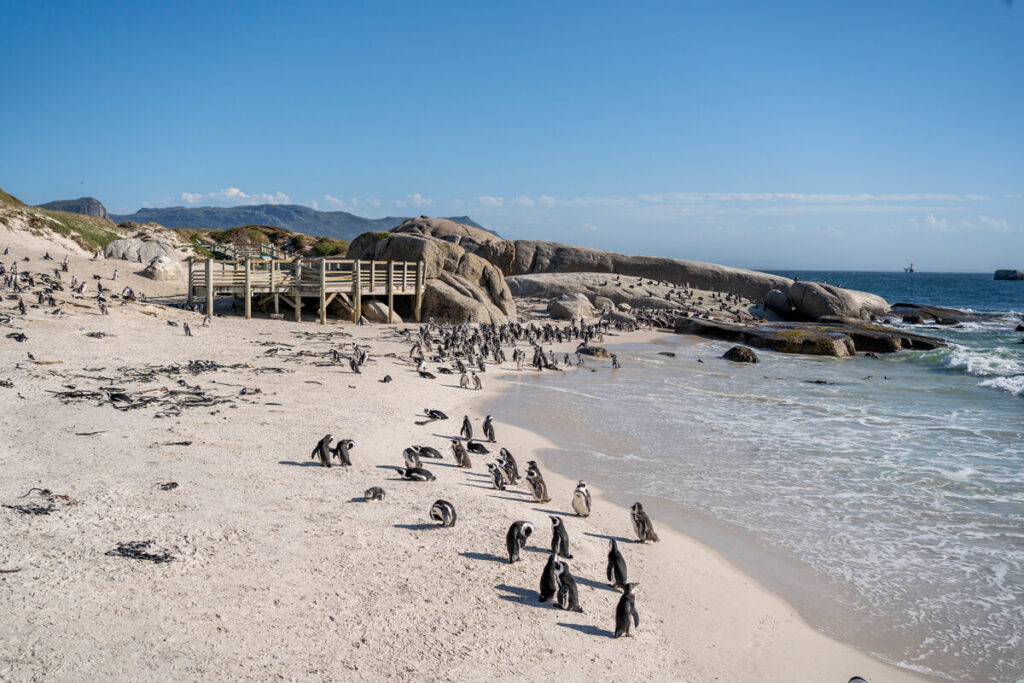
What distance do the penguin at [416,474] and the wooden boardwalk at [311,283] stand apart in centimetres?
1521

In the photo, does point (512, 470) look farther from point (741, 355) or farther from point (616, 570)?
point (741, 355)

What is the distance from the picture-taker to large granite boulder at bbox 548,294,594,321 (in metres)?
31.2

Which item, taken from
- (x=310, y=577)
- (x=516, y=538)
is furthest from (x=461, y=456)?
(x=310, y=577)

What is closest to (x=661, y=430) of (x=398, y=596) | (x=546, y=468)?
(x=546, y=468)

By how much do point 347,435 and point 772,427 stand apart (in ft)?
26.0

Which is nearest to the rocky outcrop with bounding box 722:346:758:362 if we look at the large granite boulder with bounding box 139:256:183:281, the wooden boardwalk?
the wooden boardwalk

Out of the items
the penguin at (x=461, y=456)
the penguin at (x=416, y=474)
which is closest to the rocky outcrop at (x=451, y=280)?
the penguin at (x=461, y=456)

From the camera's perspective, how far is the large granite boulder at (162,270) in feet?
88.1

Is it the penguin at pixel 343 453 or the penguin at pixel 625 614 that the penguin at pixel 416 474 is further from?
the penguin at pixel 625 614

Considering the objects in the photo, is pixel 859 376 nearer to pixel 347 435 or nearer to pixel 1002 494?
pixel 1002 494

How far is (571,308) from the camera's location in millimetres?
31500

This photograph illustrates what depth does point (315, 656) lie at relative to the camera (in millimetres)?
4426

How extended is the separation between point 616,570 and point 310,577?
2.61 meters

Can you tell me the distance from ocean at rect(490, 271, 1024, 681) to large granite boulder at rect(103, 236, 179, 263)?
77.1 ft
